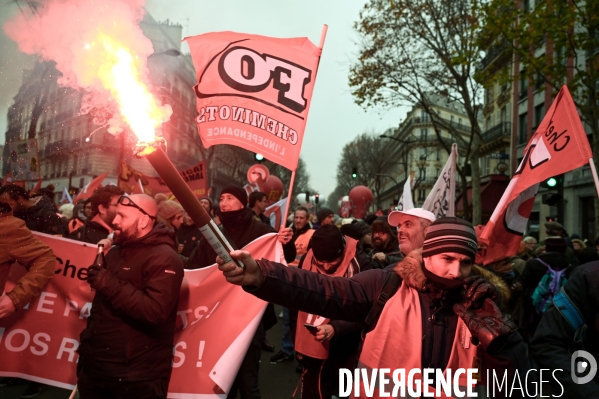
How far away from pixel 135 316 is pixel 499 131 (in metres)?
39.1

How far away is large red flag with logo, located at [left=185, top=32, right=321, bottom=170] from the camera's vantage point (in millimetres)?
4430

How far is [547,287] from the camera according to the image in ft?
22.9

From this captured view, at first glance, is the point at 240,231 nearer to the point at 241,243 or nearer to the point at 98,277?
the point at 241,243

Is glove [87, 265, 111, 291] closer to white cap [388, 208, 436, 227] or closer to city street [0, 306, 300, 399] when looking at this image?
white cap [388, 208, 436, 227]

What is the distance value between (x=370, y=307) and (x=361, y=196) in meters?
15.6

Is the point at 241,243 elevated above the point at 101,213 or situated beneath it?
situated beneath

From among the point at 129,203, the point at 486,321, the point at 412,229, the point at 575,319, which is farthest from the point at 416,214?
the point at 129,203

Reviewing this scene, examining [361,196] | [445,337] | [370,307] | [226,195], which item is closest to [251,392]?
[226,195]

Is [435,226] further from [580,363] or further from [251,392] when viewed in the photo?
[251,392]

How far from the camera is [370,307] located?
2621 millimetres

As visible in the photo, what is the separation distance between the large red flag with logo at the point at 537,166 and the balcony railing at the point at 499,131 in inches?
1383

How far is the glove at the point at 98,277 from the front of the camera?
10.1 feet

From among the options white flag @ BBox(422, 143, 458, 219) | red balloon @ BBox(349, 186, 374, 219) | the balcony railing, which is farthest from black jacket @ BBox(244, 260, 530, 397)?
the balcony railing

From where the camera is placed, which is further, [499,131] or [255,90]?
[499,131]
